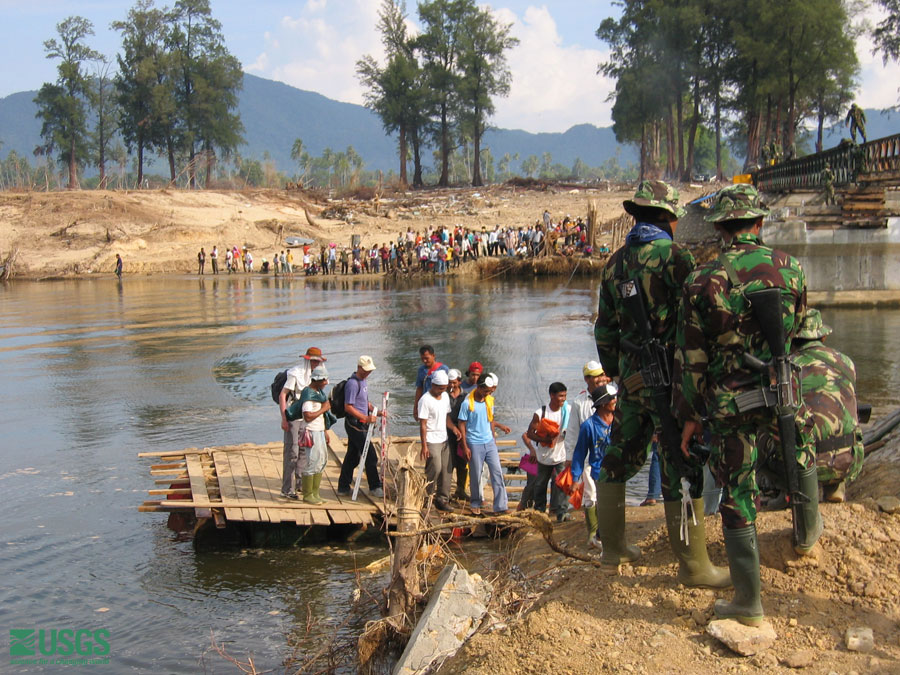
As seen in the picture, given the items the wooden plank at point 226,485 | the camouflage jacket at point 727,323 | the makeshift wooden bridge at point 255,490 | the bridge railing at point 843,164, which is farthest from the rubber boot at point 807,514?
the bridge railing at point 843,164

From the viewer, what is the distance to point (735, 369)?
404 centimetres

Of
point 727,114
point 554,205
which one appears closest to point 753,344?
point 554,205

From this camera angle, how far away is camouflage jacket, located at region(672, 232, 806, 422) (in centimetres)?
400

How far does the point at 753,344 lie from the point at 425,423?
189 inches

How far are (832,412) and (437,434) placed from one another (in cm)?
411

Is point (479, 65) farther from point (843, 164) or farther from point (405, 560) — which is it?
point (405, 560)

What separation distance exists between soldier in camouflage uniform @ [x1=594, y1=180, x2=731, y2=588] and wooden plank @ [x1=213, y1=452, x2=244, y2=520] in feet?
14.5

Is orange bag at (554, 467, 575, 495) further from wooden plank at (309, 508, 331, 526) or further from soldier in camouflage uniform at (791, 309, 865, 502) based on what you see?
soldier in camouflage uniform at (791, 309, 865, 502)

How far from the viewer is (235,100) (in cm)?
7494

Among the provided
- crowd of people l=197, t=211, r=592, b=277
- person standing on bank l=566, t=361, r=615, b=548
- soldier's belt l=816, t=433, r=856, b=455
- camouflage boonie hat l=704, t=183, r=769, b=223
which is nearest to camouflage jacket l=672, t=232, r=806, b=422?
camouflage boonie hat l=704, t=183, r=769, b=223

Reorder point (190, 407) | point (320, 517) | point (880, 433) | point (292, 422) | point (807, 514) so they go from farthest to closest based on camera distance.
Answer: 1. point (190, 407)
2. point (292, 422)
3. point (320, 517)
4. point (880, 433)
5. point (807, 514)

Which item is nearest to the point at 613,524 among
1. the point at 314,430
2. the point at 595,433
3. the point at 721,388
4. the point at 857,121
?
the point at 721,388

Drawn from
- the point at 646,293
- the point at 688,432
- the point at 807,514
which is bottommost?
the point at 807,514

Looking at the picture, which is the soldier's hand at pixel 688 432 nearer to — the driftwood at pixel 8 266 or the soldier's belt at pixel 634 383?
the soldier's belt at pixel 634 383
